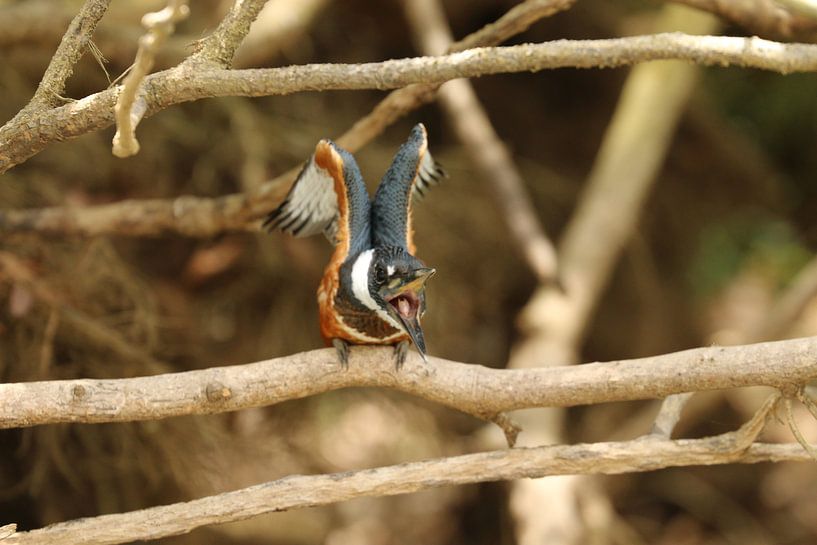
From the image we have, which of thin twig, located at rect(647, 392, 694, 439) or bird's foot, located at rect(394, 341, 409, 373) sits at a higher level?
Answer: bird's foot, located at rect(394, 341, 409, 373)

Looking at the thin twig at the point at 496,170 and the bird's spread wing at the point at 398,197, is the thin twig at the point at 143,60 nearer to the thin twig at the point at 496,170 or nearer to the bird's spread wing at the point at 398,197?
the bird's spread wing at the point at 398,197

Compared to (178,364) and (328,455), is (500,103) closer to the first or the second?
(328,455)

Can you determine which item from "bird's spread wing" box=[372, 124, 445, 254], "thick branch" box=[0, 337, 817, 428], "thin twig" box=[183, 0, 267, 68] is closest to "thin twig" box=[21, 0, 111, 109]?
"thin twig" box=[183, 0, 267, 68]

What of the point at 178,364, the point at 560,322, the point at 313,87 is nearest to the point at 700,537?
the point at 560,322

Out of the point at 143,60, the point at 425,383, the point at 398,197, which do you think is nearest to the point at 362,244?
the point at 398,197

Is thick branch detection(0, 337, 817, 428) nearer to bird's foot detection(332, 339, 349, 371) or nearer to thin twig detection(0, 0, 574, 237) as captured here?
bird's foot detection(332, 339, 349, 371)

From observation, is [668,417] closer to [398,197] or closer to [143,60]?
[398,197]

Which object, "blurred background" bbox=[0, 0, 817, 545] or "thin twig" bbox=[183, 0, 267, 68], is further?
"blurred background" bbox=[0, 0, 817, 545]

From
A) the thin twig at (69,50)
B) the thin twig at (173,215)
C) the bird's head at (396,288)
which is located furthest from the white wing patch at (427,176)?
the thin twig at (69,50)
